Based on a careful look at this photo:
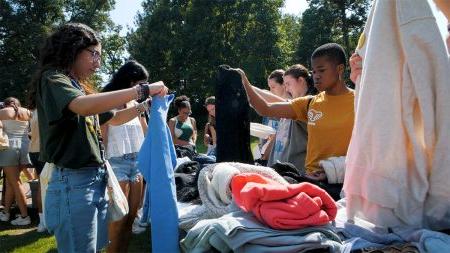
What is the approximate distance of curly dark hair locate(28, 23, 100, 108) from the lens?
2336mm

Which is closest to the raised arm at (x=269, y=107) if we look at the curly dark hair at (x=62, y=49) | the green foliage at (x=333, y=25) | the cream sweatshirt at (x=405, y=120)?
the curly dark hair at (x=62, y=49)

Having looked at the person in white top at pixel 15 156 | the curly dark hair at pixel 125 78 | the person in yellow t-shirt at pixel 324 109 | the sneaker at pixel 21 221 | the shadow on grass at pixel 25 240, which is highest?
the curly dark hair at pixel 125 78

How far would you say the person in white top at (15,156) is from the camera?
5.98 metres

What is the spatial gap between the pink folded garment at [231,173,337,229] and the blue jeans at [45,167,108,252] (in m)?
1.08

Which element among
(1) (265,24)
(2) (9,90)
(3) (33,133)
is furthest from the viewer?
(1) (265,24)

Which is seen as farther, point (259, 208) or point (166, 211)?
point (166, 211)

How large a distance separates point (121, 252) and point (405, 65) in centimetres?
309

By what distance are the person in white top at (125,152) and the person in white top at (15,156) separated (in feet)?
9.16

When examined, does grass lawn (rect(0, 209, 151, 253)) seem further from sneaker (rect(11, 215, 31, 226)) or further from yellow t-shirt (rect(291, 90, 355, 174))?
yellow t-shirt (rect(291, 90, 355, 174))

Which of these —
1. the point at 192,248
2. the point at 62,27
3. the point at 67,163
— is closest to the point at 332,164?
the point at 192,248

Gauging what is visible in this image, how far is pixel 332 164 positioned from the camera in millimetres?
2385

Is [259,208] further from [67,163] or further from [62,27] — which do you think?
[62,27]

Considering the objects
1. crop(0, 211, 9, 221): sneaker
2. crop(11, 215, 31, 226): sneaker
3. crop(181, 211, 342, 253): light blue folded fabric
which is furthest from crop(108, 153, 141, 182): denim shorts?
crop(0, 211, 9, 221): sneaker

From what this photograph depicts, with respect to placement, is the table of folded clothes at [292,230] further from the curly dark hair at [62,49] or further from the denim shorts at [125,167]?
the denim shorts at [125,167]
